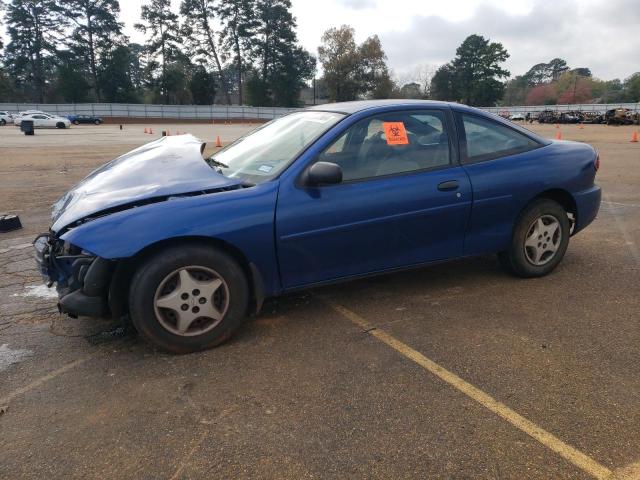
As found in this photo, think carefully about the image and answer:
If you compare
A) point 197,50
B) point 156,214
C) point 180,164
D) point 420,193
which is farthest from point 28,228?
point 197,50

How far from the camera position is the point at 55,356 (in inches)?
125

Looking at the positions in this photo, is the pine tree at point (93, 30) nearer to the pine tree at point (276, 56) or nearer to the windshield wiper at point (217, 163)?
the pine tree at point (276, 56)

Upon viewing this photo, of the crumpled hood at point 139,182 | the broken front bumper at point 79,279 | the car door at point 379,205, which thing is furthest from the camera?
the car door at point 379,205

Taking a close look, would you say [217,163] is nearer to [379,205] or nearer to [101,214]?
[101,214]

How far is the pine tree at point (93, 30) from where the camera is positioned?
65.8 m

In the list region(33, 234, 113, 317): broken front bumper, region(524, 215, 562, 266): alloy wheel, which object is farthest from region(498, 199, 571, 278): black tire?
region(33, 234, 113, 317): broken front bumper

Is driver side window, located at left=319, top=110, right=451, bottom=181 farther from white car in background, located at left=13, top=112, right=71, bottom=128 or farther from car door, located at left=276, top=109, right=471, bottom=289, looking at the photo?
white car in background, located at left=13, top=112, right=71, bottom=128

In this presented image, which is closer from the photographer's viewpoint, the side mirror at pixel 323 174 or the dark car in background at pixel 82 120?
the side mirror at pixel 323 174

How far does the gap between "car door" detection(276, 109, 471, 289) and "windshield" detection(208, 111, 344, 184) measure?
0.19 meters

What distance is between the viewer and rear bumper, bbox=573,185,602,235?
14.5ft

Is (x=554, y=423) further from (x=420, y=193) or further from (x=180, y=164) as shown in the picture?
(x=180, y=164)

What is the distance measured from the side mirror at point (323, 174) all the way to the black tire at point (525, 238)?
181 centimetres

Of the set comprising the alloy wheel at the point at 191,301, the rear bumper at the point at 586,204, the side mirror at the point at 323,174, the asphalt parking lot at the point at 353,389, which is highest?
the side mirror at the point at 323,174

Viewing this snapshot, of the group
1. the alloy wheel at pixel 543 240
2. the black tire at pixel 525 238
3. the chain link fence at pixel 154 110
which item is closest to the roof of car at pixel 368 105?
the black tire at pixel 525 238
